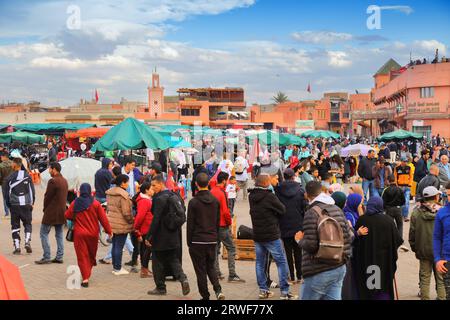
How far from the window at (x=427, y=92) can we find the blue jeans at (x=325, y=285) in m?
46.0

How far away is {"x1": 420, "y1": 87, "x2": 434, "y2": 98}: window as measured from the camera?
48513 millimetres

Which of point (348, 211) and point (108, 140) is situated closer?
point (348, 211)

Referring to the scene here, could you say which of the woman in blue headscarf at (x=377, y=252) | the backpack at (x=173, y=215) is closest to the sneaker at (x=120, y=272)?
the backpack at (x=173, y=215)

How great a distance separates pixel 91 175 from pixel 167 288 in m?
4.43

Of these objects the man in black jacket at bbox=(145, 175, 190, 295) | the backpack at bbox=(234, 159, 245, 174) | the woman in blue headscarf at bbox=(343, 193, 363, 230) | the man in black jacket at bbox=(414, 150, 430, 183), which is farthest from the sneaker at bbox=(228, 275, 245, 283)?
the man in black jacket at bbox=(414, 150, 430, 183)

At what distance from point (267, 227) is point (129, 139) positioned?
5001 millimetres

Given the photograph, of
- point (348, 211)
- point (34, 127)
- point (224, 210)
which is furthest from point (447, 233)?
point (34, 127)

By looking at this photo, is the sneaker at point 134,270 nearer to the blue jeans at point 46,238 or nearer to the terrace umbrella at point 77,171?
the blue jeans at point 46,238

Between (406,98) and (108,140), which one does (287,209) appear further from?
(406,98)

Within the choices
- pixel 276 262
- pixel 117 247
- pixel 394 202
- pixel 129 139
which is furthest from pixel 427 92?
pixel 276 262

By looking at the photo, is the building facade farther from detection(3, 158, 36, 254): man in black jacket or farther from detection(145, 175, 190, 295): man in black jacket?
detection(145, 175, 190, 295): man in black jacket

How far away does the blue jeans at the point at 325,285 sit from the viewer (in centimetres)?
550

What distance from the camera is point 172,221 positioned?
7.64 metres

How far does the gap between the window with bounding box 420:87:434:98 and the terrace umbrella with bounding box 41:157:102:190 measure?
136 feet
